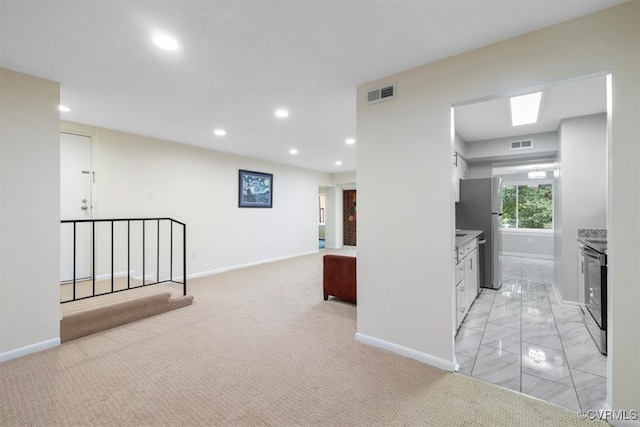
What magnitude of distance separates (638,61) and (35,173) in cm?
446

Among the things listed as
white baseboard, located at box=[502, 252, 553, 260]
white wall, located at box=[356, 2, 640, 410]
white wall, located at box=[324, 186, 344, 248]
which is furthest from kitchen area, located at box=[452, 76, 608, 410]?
white wall, located at box=[324, 186, 344, 248]

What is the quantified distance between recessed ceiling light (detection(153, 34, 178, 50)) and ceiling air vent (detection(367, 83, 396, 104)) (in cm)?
161

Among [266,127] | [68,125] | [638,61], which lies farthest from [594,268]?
[68,125]

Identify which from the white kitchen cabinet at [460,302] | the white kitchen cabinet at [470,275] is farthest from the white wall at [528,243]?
the white kitchen cabinet at [460,302]

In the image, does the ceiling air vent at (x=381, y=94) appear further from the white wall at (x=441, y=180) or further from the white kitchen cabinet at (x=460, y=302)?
the white kitchen cabinet at (x=460, y=302)

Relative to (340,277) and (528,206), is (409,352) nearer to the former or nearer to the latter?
(340,277)

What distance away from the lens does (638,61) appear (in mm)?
1552

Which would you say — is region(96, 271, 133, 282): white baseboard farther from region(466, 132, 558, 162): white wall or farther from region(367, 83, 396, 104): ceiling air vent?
region(466, 132, 558, 162): white wall

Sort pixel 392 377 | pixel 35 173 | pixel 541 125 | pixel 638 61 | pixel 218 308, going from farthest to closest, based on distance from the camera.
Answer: pixel 541 125
pixel 218 308
pixel 35 173
pixel 392 377
pixel 638 61

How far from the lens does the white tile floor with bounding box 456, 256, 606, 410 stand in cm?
195

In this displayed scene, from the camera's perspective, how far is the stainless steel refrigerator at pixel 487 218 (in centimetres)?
428

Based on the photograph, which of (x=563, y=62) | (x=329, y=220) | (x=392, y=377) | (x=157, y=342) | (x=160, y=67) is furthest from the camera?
(x=329, y=220)

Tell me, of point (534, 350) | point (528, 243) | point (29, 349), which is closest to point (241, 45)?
point (29, 349)

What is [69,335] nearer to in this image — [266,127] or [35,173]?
[35,173]
